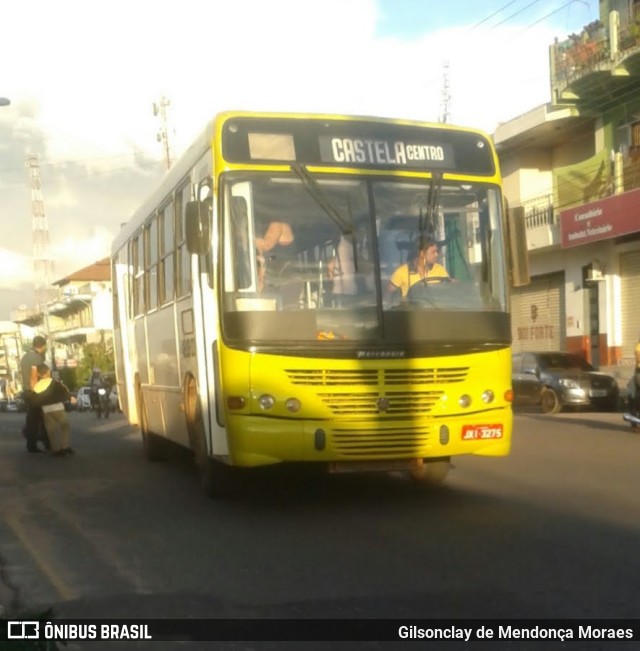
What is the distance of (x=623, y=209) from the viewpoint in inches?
1076

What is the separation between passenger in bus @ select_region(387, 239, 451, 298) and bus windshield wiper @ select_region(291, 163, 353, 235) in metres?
0.57

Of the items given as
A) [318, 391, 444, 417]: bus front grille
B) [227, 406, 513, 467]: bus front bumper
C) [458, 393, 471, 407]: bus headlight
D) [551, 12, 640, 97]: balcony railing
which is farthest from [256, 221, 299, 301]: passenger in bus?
[551, 12, 640, 97]: balcony railing

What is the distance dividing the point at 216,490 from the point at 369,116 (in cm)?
389

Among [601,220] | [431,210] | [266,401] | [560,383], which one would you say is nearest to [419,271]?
[431,210]

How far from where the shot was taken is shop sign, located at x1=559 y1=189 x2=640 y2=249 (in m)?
27.0

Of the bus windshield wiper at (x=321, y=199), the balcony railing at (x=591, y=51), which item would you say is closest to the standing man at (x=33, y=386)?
the bus windshield wiper at (x=321, y=199)

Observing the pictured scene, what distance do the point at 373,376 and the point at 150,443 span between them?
22.1 ft

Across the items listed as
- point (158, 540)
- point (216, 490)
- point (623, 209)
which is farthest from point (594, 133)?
point (158, 540)

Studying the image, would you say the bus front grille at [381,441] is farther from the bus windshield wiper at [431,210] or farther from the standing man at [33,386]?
the standing man at [33,386]

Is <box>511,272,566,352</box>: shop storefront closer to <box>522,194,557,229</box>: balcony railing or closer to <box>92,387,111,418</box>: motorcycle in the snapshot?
<box>522,194,557,229</box>: balcony railing

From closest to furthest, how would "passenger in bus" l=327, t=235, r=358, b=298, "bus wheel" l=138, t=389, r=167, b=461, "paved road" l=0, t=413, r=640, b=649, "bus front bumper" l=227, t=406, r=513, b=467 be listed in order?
"paved road" l=0, t=413, r=640, b=649 → "bus front bumper" l=227, t=406, r=513, b=467 → "passenger in bus" l=327, t=235, r=358, b=298 → "bus wheel" l=138, t=389, r=167, b=461

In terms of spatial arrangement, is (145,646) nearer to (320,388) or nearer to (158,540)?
(158,540)

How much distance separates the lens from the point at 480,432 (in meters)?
9.49

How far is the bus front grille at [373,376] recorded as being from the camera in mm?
9039
